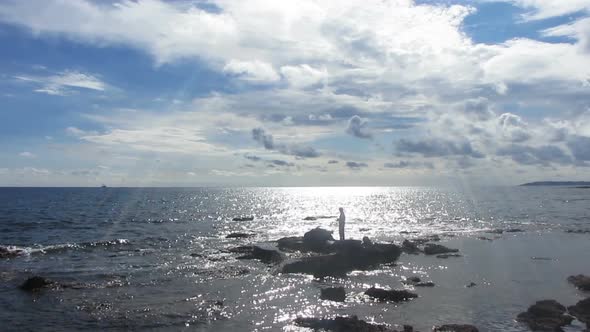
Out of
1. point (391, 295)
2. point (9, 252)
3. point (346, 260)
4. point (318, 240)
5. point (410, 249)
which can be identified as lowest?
point (391, 295)

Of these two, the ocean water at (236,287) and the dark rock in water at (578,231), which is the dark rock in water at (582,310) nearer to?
the ocean water at (236,287)

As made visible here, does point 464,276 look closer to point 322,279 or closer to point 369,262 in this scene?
point 369,262

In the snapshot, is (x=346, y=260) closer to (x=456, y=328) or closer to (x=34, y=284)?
(x=456, y=328)

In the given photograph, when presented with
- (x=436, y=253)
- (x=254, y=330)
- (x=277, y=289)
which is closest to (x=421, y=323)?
(x=254, y=330)

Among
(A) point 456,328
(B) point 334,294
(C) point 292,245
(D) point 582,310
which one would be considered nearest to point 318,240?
(C) point 292,245

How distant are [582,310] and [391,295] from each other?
358 inches

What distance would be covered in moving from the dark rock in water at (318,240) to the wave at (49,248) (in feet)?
67.7

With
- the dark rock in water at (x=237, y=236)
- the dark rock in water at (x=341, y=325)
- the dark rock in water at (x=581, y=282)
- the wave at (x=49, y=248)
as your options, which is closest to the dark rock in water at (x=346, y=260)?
the dark rock in water at (x=341, y=325)

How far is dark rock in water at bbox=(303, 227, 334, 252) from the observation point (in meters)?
43.0

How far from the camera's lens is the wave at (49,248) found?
41.6 meters

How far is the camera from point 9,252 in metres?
41.6

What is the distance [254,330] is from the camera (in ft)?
68.3

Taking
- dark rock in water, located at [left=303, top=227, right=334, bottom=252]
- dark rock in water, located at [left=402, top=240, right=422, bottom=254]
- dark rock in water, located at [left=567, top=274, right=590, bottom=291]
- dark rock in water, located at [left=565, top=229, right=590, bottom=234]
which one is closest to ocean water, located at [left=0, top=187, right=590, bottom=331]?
dark rock in water, located at [left=567, top=274, right=590, bottom=291]

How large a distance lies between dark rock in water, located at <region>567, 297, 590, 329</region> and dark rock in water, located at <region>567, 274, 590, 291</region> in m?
5.80
